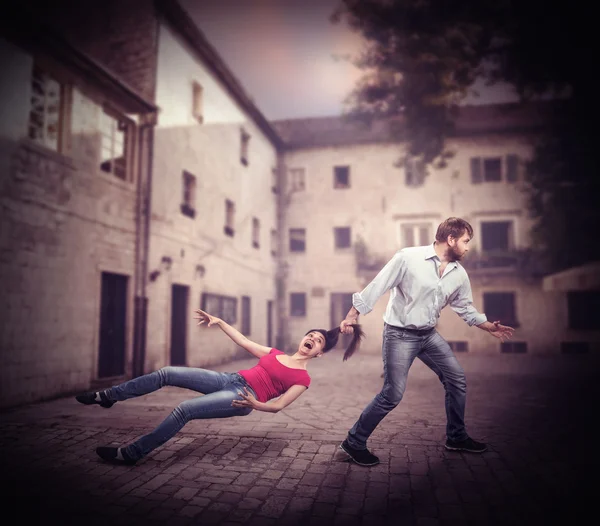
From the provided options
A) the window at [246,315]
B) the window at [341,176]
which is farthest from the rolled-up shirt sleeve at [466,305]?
the window at [341,176]

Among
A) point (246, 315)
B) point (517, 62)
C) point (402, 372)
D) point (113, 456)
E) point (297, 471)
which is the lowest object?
point (297, 471)

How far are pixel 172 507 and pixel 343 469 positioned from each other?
4.67 feet

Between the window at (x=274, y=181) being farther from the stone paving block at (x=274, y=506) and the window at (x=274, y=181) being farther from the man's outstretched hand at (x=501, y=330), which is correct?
the stone paving block at (x=274, y=506)

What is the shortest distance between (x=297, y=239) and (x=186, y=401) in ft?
62.7

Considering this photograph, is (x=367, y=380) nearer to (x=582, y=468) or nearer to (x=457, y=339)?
(x=582, y=468)

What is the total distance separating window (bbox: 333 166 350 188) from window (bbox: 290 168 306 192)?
149 centimetres

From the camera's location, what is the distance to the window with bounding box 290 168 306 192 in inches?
891

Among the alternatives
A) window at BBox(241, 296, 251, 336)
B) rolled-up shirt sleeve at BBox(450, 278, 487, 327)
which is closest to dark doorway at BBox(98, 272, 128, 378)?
rolled-up shirt sleeve at BBox(450, 278, 487, 327)

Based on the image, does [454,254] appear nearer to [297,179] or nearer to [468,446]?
[468,446]

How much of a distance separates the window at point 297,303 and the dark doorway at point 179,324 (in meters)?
9.70

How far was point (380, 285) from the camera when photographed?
3869mm

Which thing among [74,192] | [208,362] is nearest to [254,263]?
[208,362]

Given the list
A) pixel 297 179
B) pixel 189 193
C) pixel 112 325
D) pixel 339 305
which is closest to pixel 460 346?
pixel 339 305

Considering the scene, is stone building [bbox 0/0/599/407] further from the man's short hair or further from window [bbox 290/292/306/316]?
the man's short hair
